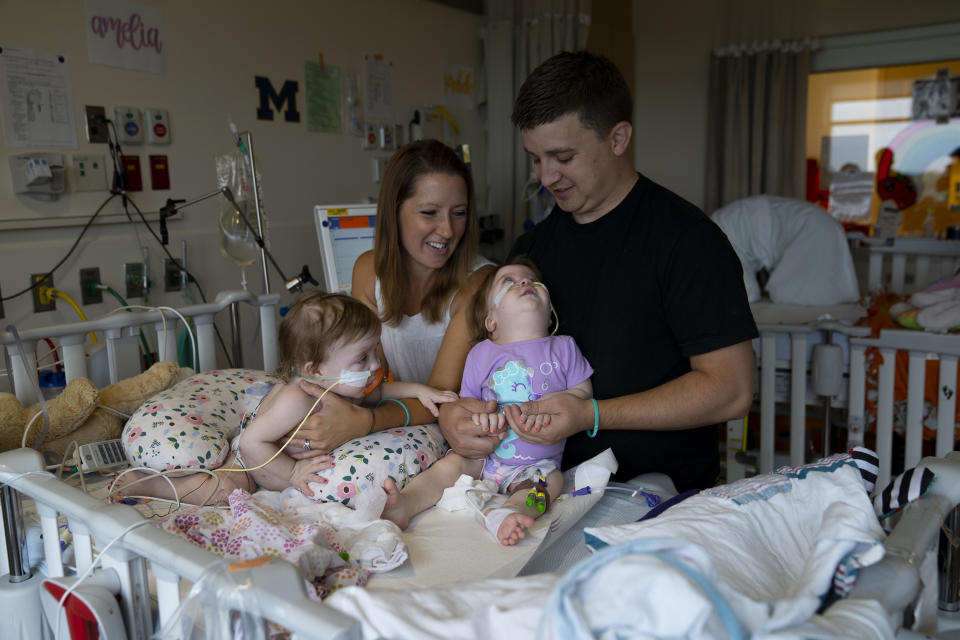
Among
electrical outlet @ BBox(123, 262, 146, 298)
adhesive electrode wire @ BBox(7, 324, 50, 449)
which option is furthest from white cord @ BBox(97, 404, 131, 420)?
electrical outlet @ BBox(123, 262, 146, 298)

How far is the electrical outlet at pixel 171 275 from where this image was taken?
2.85m

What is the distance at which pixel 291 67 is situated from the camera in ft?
11.0

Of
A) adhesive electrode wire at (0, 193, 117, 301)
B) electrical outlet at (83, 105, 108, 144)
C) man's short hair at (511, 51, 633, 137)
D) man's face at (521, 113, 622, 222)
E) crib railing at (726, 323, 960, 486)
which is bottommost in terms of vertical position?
crib railing at (726, 323, 960, 486)

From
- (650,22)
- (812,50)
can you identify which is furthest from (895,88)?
(650,22)

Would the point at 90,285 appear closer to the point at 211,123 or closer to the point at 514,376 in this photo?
the point at 211,123

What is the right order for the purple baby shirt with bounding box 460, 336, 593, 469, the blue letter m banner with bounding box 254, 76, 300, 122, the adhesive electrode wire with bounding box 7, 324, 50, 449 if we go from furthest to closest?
the blue letter m banner with bounding box 254, 76, 300, 122, the purple baby shirt with bounding box 460, 336, 593, 469, the adhesive electrode wire with bounding box 7, 324, 50, 449

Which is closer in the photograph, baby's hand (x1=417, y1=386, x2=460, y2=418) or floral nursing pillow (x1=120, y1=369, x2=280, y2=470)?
floral nursing pillow (x1=120, y1=369, x2=280, y2=470)

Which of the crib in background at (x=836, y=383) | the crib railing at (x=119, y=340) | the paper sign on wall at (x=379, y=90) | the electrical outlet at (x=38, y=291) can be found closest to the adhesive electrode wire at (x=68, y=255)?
the electrical outlet at (x=38, y=291)

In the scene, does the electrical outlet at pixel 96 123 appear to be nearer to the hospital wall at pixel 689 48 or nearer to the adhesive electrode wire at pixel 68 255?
the adhesive electrode wire at pixel 68 255

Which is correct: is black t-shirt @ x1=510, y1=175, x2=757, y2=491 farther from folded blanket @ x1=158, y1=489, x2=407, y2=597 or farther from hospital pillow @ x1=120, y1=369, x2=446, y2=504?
folded blanket @ x1=158, y1=489, x2=407, y2=597

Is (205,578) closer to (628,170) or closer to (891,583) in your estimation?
(891,583)

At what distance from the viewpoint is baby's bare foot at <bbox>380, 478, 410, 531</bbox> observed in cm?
133

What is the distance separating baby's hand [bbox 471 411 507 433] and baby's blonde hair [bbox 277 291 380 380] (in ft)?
0.96

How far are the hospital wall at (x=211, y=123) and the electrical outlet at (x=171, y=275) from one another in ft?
0.09
